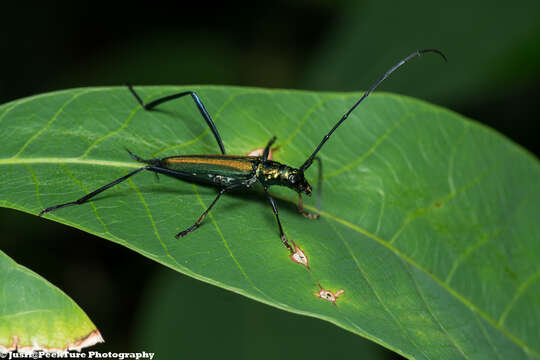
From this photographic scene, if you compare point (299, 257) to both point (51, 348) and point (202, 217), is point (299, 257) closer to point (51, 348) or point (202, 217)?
point (202, 217)

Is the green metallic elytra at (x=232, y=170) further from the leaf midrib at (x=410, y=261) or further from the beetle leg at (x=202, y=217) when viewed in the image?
the leaf midrib at (x=410, y=261)

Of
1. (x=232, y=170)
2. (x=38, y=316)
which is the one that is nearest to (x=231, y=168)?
(x=232, y=170)

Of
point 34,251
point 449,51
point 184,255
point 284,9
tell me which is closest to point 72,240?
point 34,251

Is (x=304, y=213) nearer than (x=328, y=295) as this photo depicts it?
No

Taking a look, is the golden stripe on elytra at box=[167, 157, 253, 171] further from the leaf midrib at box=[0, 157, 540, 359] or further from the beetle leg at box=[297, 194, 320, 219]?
the beetle leg at box=[297, 194, 320, 219]

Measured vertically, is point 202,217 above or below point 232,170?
below

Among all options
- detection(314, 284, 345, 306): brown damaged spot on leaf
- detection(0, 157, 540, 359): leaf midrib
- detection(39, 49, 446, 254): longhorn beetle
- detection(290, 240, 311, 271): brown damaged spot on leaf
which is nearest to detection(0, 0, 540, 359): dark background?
detection(0, 157, 540, 359): leaf midrib

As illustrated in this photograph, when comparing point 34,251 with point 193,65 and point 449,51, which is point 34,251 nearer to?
point 193,65
